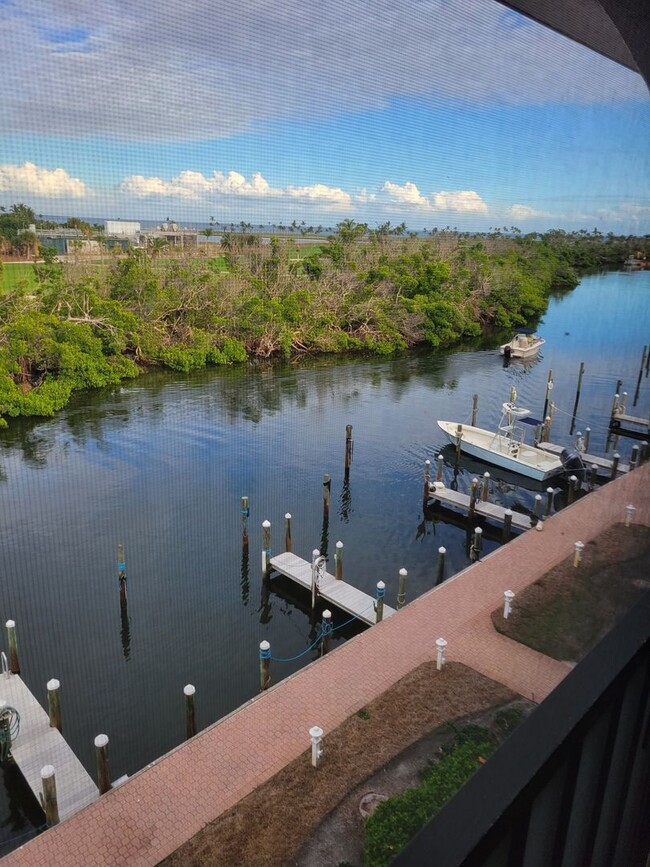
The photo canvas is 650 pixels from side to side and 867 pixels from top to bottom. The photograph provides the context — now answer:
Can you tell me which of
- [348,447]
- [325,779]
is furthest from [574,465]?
[325,779]

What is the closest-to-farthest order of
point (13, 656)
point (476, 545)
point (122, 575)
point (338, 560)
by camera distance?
1. point (13, 656)
2. point (122, 575)
3. point (338, 560)
4. point (476, 545)

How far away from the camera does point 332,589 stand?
494 cm

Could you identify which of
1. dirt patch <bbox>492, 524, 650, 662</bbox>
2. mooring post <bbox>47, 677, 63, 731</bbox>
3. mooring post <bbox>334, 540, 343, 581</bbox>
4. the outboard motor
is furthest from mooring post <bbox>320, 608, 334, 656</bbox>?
the outboard motor

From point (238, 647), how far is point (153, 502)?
7.62 ft

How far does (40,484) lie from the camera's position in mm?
7277

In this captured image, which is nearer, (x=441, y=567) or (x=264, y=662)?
(x=264, y=662)

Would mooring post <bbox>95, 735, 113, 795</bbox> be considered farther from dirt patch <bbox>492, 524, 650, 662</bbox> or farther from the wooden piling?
the wooden piling

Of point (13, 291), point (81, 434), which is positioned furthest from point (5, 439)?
point (13, 291)

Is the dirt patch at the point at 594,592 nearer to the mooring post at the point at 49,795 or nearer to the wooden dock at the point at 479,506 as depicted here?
the mooring post at the point at 49,795

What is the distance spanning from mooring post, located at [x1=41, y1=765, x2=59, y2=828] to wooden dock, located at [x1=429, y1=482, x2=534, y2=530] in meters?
4.54

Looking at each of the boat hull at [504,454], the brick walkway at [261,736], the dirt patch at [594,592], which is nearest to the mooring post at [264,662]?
the brick walkway at [261,736]

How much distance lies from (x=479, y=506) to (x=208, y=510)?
286cm

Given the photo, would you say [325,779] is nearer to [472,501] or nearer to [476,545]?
[476,545]

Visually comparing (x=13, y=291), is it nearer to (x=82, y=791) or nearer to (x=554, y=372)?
(x=82, y=791)
